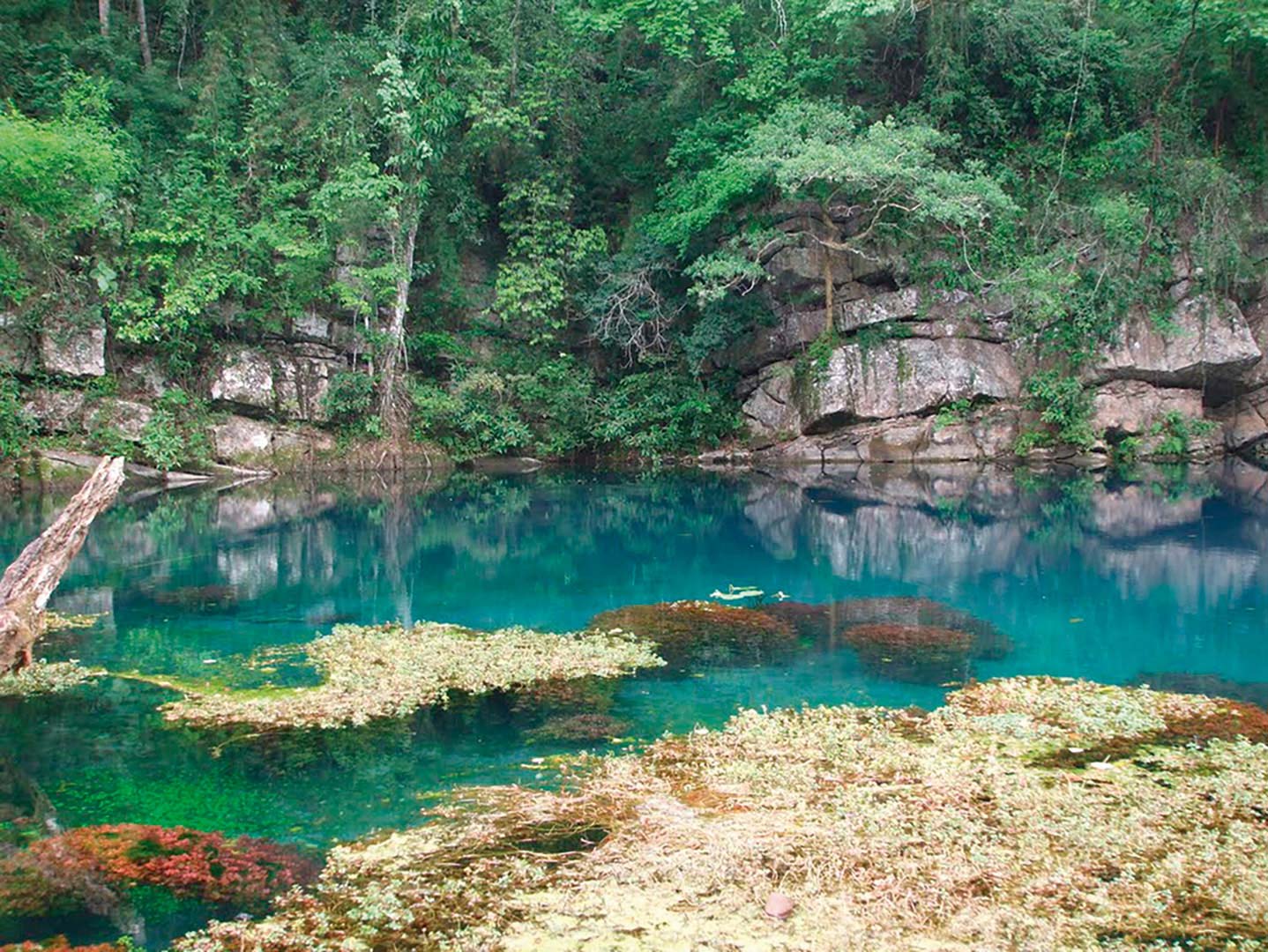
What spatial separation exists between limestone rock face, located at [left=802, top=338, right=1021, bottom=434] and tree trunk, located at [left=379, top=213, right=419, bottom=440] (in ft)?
36.3

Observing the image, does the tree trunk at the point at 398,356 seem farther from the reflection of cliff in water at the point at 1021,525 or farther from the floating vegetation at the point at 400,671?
the floating vegetation at the point at 400,671

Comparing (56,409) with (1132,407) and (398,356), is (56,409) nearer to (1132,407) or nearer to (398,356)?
(398,356)

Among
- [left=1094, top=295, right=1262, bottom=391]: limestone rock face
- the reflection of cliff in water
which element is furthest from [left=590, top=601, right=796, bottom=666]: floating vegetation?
[left=1094, top=295, right=1262, bottom=391]: limestone rock face

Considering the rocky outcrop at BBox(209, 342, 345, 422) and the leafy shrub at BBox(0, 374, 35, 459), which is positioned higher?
the rocky outcrop at BBox(209, 342, 345, 422)

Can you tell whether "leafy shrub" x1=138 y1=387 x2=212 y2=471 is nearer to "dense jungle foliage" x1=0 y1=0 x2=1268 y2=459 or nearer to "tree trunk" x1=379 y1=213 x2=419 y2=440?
"dense jungle foliage" x1=0 y1=0 x2=1268 y2=459

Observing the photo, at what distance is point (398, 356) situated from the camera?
84.5 feet

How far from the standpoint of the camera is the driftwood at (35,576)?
22.1 ft

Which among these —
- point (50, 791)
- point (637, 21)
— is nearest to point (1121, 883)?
point (50, 791)

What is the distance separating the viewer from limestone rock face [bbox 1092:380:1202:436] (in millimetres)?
24672

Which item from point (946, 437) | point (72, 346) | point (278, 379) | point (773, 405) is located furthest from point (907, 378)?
point (72, 346)

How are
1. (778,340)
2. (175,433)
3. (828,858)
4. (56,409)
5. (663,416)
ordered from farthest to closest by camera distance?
(663,416) < (778,340) < (175,433) < (56,409) < (828,858)

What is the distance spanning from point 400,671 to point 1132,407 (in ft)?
73.1

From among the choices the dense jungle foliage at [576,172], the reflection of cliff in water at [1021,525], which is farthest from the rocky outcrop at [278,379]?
the reflection of cliff in water at [1021,525]

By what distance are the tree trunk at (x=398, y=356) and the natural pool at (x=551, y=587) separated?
11.2 ft
